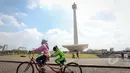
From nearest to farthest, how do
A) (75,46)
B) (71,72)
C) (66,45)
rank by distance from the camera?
(71,72) → (75,46) → (66,45)

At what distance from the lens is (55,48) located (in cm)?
847

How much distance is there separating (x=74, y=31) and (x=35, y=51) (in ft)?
317

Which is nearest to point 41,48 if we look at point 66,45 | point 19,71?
point 19,71

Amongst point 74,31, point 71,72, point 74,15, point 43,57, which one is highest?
point 74,15

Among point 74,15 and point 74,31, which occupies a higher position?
point 74,15

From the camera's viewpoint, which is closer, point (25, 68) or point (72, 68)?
point (72, 68)

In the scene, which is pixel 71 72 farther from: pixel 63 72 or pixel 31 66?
pixel 31 66

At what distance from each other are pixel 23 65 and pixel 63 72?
1854 millimetres

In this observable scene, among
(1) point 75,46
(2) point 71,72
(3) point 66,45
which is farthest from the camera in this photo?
(3) point 66,45

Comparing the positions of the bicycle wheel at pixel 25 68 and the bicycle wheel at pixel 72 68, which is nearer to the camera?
the bicycle wheel at pixel 72 68

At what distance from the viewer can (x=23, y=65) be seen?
324 inches

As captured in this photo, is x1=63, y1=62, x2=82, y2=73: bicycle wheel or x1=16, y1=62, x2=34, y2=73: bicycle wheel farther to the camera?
x1=16, y1=62, x2=34, y2=73: bicycle wheel

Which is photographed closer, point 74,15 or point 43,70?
point 43,70

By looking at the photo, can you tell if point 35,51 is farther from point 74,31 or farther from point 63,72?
point 74,31
